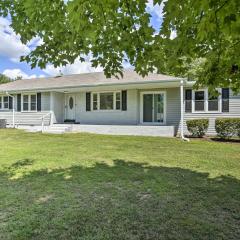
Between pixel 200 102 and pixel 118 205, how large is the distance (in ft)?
44.4

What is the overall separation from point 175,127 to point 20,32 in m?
13.9

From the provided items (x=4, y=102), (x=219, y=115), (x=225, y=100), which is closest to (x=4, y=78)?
(x=4, y=102)

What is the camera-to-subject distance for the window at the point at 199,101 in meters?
16.8

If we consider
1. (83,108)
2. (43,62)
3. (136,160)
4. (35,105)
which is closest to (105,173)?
(136,160)

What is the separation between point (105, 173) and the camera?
22.4 ft

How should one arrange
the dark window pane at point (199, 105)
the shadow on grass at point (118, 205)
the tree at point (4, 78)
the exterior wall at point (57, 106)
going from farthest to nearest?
the tree at point (4, 78)
the exterior wall at point (57, 106)
the dark window pane at point (199, 105)
the shadow on grass at point (118, 205)

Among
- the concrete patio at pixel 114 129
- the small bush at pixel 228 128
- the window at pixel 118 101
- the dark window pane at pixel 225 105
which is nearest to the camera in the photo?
the small bush at pixel 228 128

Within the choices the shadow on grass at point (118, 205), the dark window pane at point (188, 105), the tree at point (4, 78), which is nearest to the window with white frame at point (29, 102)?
the dark window pane at point (188, 105)

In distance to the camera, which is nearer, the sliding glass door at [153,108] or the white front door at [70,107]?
the sliding glass door at [153,108]

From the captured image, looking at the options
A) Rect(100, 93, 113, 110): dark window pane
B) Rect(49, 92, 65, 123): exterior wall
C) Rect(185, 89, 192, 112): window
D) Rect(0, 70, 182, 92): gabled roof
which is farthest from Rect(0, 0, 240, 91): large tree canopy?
Rect(49, 92, 65, 123): exterior wall

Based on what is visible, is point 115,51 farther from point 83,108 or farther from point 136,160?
point 83,108

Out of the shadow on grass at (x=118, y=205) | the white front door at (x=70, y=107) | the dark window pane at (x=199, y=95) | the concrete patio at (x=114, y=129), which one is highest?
the dark window pane at (x=199, y=95)

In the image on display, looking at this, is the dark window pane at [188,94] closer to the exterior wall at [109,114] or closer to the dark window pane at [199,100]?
the dark window pane at [199,100]

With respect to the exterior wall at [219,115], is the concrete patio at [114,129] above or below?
below
